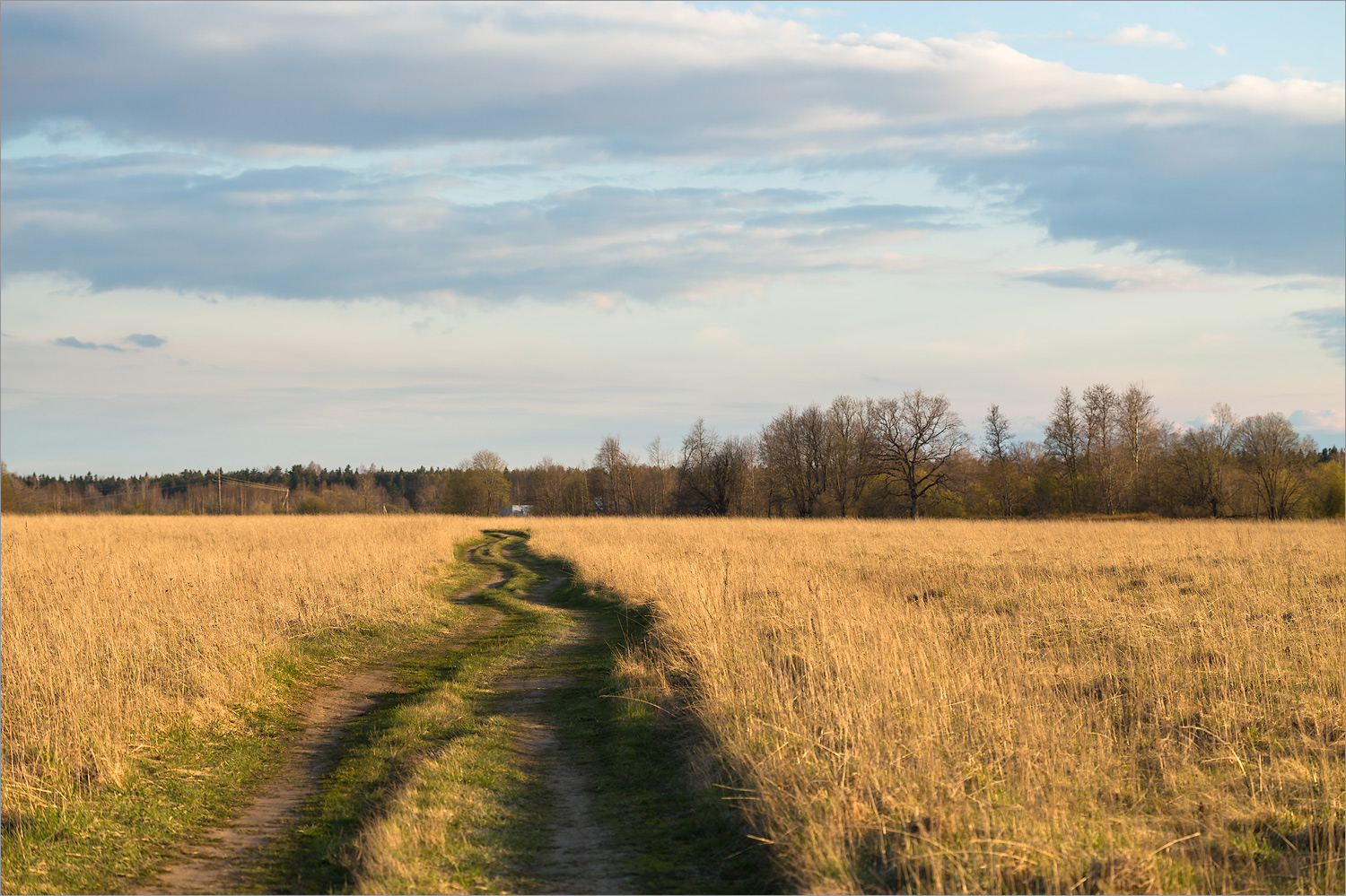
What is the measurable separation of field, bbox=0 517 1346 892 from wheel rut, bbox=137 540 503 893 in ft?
2.34

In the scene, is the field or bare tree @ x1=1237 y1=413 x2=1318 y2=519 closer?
the field

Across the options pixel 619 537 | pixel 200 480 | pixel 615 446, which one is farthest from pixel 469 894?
pixel 200 480

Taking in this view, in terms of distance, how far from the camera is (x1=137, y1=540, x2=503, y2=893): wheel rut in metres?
5.61

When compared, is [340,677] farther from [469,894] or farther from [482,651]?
[469,894]

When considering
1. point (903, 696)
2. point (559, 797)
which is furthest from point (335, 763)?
point (903, 696)

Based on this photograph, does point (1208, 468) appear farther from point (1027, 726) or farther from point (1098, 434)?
point (1027, 726)

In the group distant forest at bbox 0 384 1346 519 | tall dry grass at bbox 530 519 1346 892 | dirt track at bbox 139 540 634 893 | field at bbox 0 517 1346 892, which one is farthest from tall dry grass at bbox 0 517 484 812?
distant forest at bbox 0 384 1346 519

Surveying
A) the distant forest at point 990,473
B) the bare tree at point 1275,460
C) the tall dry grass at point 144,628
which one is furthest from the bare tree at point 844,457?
the tall dry grass at point 144,628

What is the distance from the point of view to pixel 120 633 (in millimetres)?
10719

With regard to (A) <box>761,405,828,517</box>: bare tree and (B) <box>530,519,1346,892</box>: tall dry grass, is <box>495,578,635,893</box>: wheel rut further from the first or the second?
(A) <box>761,405,828,517</box>: bare tree

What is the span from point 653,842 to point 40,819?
440 centimetres

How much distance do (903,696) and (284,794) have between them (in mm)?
5378

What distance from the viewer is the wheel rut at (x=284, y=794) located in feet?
18.4

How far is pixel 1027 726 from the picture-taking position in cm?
719
